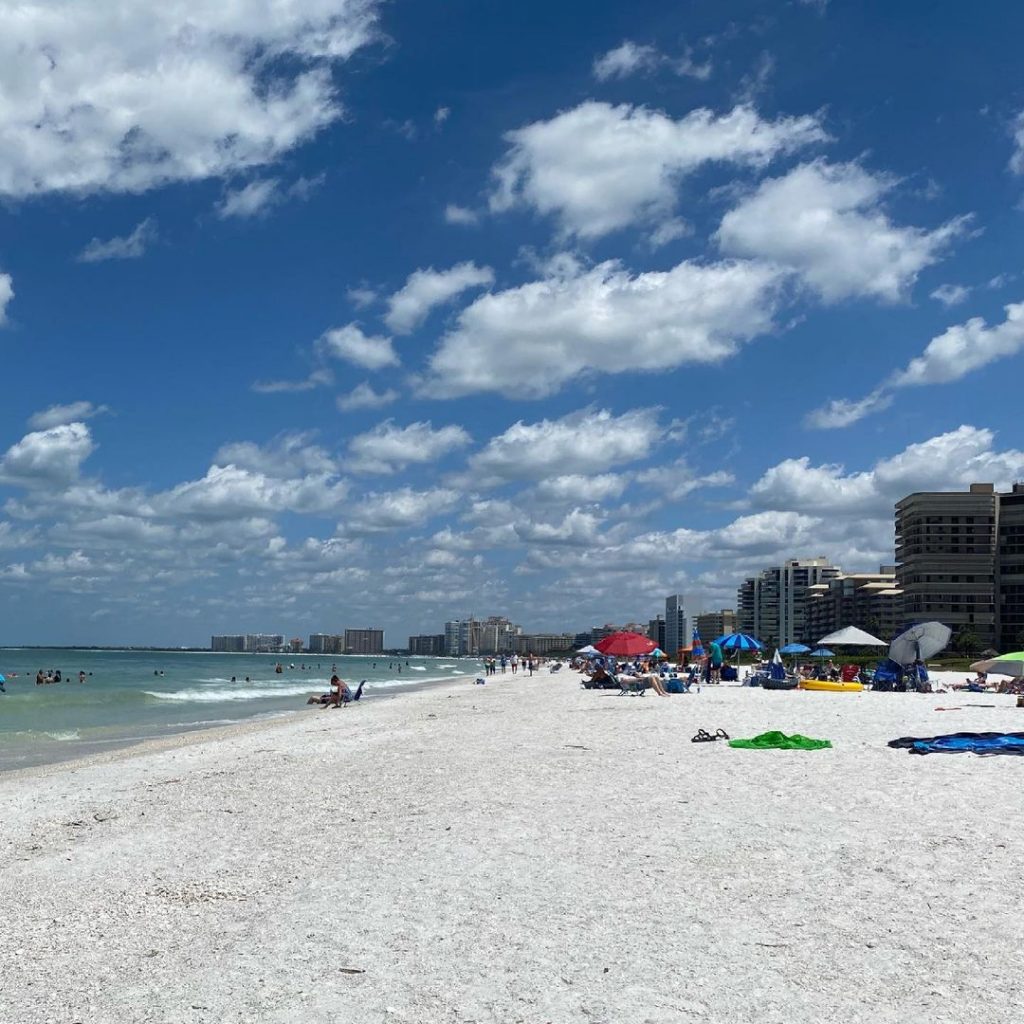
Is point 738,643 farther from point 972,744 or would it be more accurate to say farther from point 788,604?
point 788,604

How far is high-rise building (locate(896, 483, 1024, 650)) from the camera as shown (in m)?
114

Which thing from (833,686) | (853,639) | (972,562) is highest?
(972,562)

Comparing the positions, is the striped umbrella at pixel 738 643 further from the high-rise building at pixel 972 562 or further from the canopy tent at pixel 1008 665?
the high-rise building at pixel 972 562

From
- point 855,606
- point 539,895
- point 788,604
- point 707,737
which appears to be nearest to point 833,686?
point 707,737

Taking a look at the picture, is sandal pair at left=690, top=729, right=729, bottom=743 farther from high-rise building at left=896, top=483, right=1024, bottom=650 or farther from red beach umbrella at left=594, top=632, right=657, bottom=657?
high-rise building at left=896, top=483, right=1024, bottom=650

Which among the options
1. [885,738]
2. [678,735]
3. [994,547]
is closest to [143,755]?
[678,735]

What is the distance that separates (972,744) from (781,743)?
2503mm

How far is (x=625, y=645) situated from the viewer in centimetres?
3522

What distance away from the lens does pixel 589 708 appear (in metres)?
26.5

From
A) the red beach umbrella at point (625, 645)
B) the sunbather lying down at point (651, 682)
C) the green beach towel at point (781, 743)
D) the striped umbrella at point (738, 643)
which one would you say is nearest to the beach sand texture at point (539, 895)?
the green beach towel at point (781, 743)

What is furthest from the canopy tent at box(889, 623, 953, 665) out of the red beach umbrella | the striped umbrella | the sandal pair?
the sandal pair

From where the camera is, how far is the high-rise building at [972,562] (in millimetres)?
114188

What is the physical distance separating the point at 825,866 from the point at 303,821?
5548 mm

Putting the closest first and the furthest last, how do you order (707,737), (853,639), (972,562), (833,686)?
(707,737)
(833,686)
(853,639)
(972,562)
